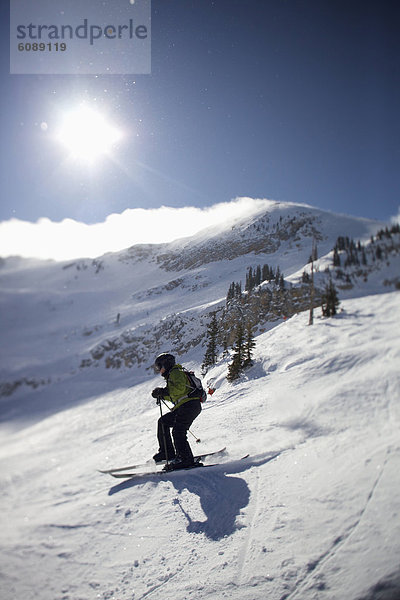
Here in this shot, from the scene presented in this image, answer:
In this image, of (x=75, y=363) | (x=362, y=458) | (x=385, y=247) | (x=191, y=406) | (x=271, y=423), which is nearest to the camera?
(x=385, y=247)

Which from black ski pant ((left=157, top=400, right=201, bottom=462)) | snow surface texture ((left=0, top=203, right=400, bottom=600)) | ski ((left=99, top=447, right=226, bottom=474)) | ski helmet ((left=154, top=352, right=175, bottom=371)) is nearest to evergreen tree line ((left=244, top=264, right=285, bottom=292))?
snow surface texture ((left=0, top=203, right=400, bottom=600))

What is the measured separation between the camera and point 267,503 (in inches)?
126

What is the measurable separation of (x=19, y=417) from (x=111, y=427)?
379 centimetres

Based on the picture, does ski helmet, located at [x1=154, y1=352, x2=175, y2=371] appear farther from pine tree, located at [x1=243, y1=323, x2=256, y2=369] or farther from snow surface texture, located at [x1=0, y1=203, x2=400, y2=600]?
pine tree, located at [x1=243, y1=323, x2=256, y2=369]

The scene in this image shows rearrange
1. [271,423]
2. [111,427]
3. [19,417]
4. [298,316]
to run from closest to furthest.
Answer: [298,316], [271,423], [111,427], [19,417]

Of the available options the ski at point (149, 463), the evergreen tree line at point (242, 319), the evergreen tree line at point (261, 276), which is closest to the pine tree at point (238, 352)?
the evergreen tree line at point (242, 319)

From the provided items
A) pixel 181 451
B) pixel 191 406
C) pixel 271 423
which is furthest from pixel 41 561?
pixel 271 423

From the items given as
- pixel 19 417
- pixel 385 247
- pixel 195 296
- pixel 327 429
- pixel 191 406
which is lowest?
pixel 19 417

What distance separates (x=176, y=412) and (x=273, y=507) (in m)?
2.49

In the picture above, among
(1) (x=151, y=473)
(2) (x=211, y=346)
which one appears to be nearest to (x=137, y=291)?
(2) (x=211, y=346)

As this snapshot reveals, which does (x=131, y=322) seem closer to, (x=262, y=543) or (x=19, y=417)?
(x=262, y=543)

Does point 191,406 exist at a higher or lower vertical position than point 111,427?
higher

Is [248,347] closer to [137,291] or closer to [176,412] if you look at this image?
[176,412]

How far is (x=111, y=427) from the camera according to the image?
8.35m
